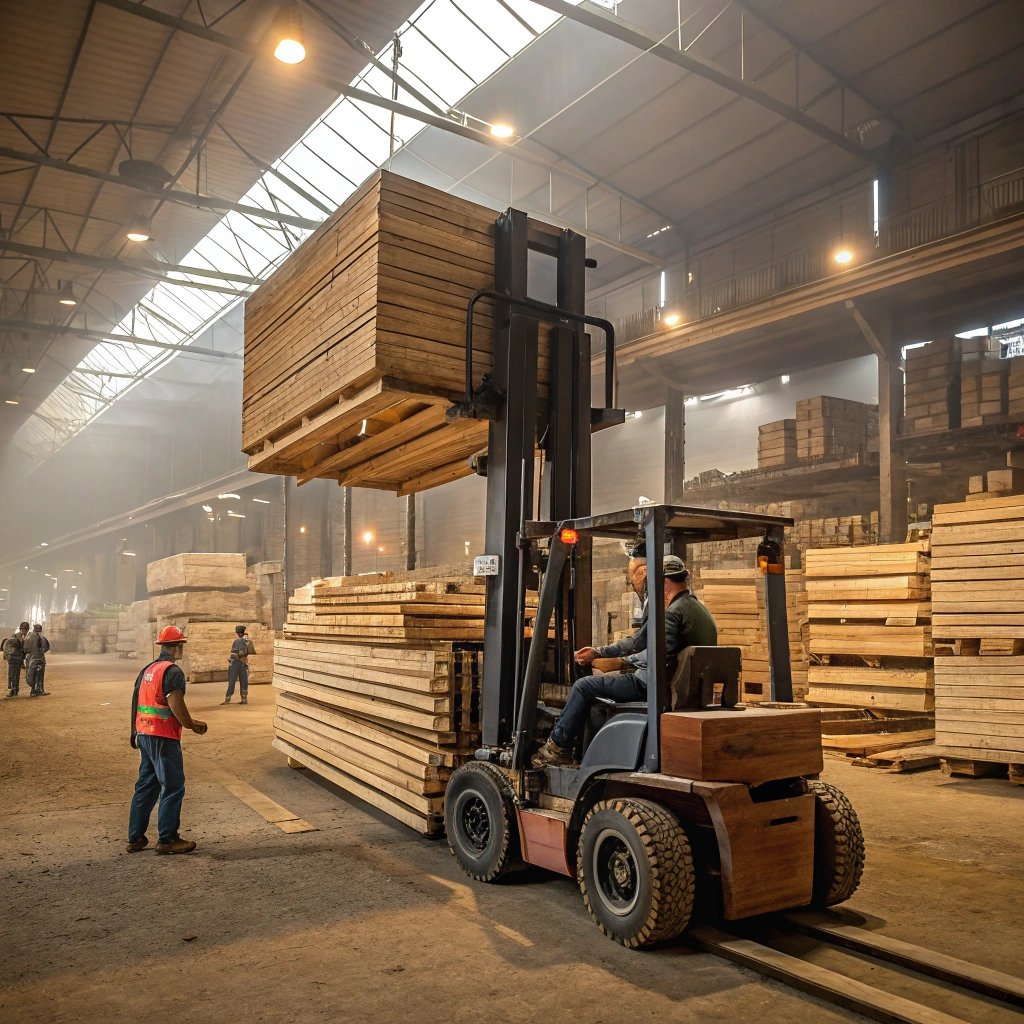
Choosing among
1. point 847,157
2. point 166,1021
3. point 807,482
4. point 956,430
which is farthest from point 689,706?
point 847,157

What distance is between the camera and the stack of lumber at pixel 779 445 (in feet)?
60.6

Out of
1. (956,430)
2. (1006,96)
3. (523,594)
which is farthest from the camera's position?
(1006,96)

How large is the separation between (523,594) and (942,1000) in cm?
315

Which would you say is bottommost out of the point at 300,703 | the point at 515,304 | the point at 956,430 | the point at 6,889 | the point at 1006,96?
the point at 6,889

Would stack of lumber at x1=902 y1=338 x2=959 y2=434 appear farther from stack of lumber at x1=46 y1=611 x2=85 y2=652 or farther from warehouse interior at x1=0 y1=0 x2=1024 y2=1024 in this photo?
stack of lumber at x1=46 y1=611 x2=85 y2=652

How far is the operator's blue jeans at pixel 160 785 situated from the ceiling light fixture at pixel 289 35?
9395mm

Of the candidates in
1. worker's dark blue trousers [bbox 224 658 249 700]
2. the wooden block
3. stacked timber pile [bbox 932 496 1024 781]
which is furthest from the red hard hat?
worker's dark blue trousers [bbox 224 658 249 700]

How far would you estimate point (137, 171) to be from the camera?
1839 centimetres

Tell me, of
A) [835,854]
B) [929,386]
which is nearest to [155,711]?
[835,854]

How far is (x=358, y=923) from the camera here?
4.71 metres

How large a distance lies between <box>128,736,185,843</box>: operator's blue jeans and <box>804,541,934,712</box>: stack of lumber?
804cm

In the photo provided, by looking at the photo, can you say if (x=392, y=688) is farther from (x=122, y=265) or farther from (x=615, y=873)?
(x=122, y=265)

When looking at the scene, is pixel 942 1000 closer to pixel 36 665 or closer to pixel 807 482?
pixel 807 482

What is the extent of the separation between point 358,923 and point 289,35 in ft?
36.2
